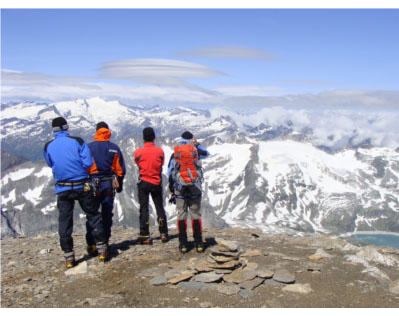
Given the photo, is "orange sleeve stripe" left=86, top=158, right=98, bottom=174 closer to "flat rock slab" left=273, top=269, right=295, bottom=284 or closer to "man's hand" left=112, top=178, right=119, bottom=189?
"man's hand" left=112, top=178, right=119, bottom=189

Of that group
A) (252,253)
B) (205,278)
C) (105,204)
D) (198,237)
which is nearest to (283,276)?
(205,278)

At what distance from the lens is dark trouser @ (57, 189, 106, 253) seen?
1584 centimetres

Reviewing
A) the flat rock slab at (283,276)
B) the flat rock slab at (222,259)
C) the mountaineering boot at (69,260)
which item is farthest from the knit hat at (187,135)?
the flat rock slab at (283,276)

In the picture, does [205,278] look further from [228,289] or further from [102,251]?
[102,251]

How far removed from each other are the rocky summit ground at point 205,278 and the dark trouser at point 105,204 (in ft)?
3.65

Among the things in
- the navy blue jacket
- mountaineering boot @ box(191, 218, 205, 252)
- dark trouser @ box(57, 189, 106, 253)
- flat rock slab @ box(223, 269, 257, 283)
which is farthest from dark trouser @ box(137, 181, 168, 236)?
flat rock slab @ box(223, 269, 257, 283)

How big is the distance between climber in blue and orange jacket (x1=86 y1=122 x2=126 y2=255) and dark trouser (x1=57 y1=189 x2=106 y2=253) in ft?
1.71

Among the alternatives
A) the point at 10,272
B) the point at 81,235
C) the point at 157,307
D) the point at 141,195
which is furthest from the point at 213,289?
the point at 81,235

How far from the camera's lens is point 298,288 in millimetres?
13227

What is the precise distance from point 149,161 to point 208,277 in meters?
6.67

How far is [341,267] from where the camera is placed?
635 inches

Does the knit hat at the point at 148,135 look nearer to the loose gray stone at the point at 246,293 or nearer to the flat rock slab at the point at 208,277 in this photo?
the flat rock slab at the point at 208,277
